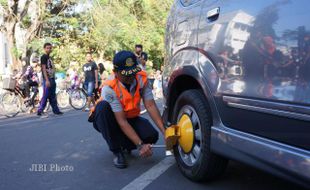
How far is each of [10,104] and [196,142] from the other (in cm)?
756

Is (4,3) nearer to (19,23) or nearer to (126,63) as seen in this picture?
(19,23)

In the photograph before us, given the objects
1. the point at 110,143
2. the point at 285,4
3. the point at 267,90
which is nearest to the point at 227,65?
the point at 267,90

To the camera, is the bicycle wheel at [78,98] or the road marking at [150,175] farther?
the bicycle wheel at [78,98]

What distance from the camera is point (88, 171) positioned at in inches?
165

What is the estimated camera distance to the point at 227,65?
2.93 m

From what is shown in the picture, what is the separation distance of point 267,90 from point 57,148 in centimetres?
343

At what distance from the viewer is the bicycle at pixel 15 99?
9909 mm

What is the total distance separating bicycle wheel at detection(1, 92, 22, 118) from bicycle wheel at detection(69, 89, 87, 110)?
5.86ft

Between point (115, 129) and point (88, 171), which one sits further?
point (115, 129)

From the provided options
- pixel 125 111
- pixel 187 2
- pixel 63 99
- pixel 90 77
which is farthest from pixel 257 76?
pixel 63 99

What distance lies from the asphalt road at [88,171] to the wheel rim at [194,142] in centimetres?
19

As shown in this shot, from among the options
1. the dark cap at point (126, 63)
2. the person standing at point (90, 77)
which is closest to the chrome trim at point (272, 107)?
the dark cap at point (126, 63)

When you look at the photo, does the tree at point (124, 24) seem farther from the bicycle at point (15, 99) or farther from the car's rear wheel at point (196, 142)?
the car's rear wheel at point (196, 142)

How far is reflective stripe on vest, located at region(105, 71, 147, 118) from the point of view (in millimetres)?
4164
